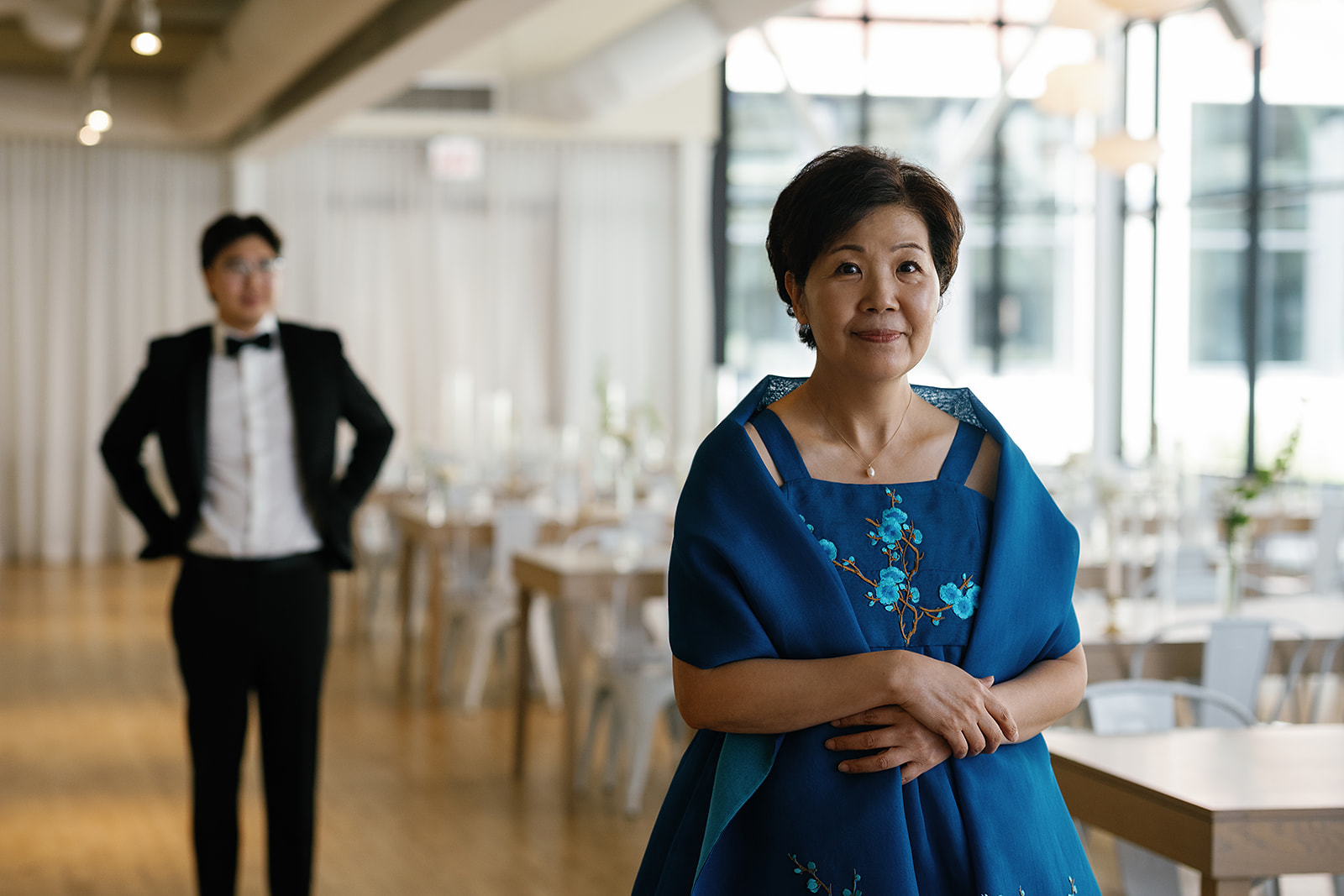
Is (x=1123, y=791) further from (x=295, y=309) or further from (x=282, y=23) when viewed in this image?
(x=295, y=309)

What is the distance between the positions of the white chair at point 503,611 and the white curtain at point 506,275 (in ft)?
18.2

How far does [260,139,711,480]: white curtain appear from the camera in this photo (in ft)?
40.9

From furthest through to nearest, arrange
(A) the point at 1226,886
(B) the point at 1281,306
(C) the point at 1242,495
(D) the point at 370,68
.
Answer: (B) the point at 1281,306
(D) the point at 370,68
(C) the point at 1242,495
(A) the point at 1226,886

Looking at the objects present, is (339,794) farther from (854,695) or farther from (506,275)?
(506,275)

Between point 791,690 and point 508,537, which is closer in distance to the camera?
point 791,690

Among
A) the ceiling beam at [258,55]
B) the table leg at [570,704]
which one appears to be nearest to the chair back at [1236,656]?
the table leg at [570,704]

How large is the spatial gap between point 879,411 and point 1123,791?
3.73ft

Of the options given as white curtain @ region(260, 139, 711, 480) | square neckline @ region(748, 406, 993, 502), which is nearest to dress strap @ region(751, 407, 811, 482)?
square neckline @ region(748, 406, 993, 502)

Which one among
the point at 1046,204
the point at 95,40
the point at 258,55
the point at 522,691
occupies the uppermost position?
the point at 95,40

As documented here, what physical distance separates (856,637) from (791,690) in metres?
0.09

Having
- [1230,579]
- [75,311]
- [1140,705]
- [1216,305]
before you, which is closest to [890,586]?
[1140,705]

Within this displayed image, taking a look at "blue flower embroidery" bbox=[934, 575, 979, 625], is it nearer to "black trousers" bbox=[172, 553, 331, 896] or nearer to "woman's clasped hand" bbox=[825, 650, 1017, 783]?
"woman's clasped hand" bbox=[825, 650, 1017, 783]

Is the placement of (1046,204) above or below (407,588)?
above

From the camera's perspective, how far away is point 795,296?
5.46ft
